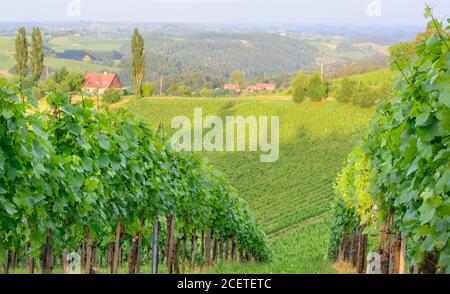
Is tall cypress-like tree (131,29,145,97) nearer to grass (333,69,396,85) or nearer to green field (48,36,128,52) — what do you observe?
grass (333,69,396,85)

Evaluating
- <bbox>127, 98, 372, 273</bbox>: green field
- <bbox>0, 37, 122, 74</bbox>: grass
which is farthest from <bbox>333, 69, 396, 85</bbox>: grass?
<bbox>0, 37, 122, 74</bbox>: grass

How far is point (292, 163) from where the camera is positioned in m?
54.3

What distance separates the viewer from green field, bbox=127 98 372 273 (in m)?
38.3

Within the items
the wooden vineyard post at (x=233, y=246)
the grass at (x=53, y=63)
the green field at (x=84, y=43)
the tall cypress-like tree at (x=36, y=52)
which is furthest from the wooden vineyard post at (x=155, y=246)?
the green field at (x=84, y=43)

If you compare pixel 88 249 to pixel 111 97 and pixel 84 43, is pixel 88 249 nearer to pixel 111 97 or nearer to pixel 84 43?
pixel 111 97

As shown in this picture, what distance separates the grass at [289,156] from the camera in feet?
147

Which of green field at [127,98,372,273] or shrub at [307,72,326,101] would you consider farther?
shrub at [307,72,326,101]

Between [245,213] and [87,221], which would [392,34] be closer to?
[245,213]

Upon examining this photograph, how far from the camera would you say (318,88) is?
217ft

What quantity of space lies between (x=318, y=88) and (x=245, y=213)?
4798cm

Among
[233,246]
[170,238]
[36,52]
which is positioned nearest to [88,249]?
[170,238]

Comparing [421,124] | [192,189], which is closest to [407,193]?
[421,124]

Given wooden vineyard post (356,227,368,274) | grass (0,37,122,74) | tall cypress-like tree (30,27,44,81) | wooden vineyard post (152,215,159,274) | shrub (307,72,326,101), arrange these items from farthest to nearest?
grass (0,37,122,74) < tall cypress-like tree (30,27,44,81) < shrub (307,72,326,101) < wooden vineyard post (356,227,368,274) < wooden vineyard post (152,215,159,274)

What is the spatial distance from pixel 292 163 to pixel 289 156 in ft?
6.03
